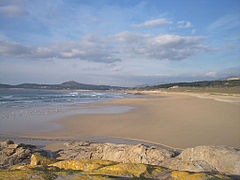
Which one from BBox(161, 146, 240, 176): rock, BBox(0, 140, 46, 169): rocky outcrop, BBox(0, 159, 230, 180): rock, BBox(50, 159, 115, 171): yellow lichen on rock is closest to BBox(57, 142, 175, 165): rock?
BBox(161, 146, 240, 176): rock

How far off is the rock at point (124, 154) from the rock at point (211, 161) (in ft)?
1.82

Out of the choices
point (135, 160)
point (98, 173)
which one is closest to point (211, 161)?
point (135, 160)

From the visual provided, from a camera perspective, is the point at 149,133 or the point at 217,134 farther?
the point at 149,133

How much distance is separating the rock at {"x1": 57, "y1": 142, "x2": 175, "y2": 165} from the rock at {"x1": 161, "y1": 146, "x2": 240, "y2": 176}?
0.56m

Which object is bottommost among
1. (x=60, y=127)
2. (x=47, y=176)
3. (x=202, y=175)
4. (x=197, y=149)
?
(x=60, y=127)

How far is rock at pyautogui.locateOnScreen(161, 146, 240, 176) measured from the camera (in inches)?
143

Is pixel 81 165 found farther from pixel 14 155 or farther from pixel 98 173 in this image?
pixel 14 155

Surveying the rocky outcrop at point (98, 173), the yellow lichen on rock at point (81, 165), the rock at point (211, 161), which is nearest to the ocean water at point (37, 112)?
the yellow lichen on rock at point (81, 165)

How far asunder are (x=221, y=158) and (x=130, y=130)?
23.3ft

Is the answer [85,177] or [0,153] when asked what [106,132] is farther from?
[85,177]

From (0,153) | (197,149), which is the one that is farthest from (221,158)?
(0,153)

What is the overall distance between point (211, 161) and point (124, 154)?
2844 millimetres

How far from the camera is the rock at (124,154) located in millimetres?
5125

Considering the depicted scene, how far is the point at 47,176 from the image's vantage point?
230 cm
